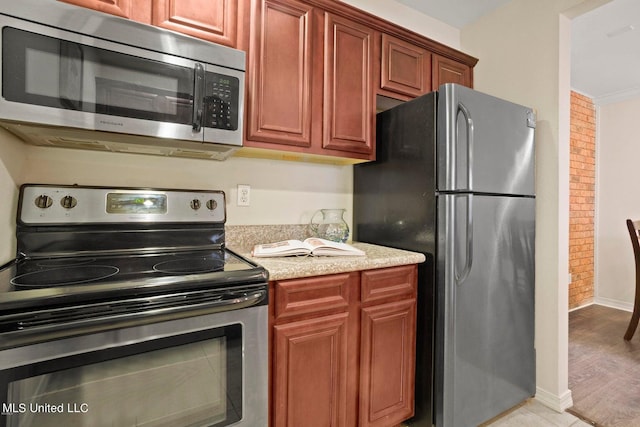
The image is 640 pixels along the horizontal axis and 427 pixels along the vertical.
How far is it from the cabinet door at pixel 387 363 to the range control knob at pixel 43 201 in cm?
141

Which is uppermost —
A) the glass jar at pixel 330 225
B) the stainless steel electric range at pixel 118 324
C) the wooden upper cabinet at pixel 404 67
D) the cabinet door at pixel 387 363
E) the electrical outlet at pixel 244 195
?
the wooden upper cabinet at pixel 404 67

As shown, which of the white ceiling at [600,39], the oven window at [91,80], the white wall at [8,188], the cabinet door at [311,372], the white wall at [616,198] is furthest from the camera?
the white wall at [616,198]

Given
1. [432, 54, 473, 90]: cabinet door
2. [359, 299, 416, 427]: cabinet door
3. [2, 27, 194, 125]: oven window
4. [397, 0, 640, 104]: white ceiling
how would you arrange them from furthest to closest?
[397, 0, 640, 104]: white ceiling < [432, 54, 473, 90]: cabinet door < [359, 299, 416, 427]: cabinet door < [2, 27, 194, 125]: oven window

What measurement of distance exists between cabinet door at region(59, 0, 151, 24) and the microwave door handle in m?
0.28

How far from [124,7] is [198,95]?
415 mm

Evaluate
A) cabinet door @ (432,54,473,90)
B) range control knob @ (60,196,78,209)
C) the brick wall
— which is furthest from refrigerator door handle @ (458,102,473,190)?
the brick wall

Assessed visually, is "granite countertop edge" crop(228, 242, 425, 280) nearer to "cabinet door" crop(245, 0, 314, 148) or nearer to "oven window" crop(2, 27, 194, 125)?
"cabinet door" crop(245, 0, 314, 148)

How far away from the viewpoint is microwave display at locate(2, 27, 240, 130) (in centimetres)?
100

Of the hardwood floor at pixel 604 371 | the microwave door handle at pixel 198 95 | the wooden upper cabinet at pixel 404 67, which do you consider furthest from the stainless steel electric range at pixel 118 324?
the hardwood floor at pixel 604 371

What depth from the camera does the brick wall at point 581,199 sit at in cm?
353

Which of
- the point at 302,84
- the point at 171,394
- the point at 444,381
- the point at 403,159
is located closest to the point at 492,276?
the point at 444,381

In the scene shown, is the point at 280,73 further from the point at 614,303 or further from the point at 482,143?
the point at 614,303

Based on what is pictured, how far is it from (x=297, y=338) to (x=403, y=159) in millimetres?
1076

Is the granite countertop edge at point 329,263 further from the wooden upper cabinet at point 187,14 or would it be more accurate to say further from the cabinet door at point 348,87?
the wooden upper cabinet at point 187,14
